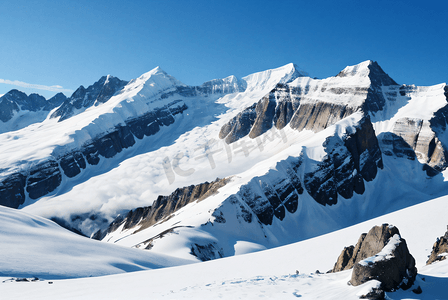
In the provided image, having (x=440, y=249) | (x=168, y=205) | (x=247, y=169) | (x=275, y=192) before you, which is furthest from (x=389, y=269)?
(x=247, y=169)

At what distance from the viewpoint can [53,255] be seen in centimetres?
2312

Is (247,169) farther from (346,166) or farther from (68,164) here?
(68,164)

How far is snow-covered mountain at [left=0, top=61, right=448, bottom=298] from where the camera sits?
64750 mm

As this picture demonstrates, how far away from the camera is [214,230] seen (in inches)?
2114

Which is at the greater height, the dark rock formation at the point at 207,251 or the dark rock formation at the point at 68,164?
the dark rock formation at the point at 68,164

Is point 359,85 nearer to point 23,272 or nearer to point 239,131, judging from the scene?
point 239,131

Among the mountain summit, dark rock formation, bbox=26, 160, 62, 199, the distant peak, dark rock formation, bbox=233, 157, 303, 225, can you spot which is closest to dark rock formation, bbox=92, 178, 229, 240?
the mountain summit

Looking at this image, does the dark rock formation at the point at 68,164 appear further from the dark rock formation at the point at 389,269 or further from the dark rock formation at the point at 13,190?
the dark rock formation at the point at 389,269

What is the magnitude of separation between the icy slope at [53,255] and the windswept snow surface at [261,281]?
0.40m

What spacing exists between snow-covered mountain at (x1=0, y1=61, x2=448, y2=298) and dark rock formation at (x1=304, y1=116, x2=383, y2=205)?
37cm

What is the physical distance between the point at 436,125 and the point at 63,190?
6162 inches

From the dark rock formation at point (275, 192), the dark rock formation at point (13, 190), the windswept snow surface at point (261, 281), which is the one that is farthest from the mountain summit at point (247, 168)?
the windswept snow surface at point (261, 281)

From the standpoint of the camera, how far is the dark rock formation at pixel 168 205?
81375mm

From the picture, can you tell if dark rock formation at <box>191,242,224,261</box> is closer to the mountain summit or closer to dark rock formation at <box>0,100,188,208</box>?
the mountain summit
